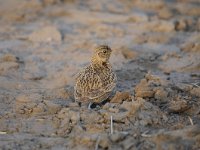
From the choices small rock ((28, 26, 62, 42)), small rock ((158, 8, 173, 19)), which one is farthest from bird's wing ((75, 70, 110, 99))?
small rock ((158, 8, 173, 19))

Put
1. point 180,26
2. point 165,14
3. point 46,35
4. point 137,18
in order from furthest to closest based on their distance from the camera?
point 165,14 → point 137,18 → point 180,26 → point 46,35

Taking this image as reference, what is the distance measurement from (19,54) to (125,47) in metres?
1.88

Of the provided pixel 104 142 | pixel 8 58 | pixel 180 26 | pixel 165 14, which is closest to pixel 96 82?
pixel 104 142

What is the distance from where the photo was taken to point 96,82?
311 inches

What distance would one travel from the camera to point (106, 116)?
23.8 feet

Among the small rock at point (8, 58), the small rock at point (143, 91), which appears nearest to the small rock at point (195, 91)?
the small rock at point (143, 91)

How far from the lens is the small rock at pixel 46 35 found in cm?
1104

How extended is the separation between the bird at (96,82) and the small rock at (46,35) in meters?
3.04

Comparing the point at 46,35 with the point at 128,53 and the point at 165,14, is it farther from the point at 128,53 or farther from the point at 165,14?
the point at 165,14

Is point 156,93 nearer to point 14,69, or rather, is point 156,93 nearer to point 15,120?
point 15,120

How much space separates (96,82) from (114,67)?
1929mm

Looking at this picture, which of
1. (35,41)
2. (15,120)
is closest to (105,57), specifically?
(15,120)

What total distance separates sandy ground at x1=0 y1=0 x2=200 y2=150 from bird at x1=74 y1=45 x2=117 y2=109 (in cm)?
16

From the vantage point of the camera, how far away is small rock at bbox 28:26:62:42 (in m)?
11.0
